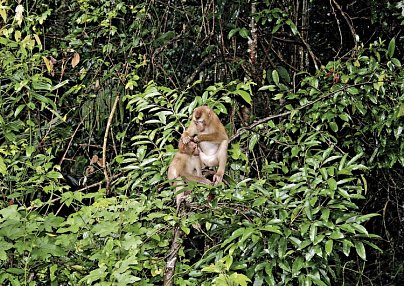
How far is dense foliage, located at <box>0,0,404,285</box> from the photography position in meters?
2.75

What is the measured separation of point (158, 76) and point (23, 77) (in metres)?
1.08

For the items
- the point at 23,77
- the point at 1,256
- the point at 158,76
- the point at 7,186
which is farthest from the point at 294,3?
the point at 1,256

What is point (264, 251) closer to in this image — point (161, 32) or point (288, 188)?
point (288, 188)

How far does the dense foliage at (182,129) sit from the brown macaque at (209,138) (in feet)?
0.24

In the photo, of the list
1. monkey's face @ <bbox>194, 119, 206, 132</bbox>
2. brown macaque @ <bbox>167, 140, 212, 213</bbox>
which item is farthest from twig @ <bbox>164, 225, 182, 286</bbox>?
monkey's face @ <bbox>194, 119, 206, 132</bbox>

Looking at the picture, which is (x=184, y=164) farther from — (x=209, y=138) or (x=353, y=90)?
(x=353, y=90)

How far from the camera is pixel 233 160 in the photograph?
3559mm

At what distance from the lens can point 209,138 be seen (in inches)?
136

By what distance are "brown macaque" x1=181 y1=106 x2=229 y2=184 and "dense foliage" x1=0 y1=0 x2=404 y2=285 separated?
72 mm

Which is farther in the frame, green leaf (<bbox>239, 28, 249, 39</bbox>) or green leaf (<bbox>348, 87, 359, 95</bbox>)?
green leaf (<bbox>239, 28, 249, 39</bbox>)

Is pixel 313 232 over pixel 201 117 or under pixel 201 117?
under

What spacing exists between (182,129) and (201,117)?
71cm

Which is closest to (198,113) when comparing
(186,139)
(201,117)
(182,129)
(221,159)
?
(201,117)

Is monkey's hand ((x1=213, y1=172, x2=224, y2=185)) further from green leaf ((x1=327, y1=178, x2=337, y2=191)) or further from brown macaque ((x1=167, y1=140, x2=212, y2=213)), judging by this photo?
→ green leaf ((x1=327, y1=178, x2=337, y2=191))
